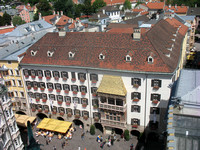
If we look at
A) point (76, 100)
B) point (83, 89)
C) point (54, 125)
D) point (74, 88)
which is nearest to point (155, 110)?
point (83, 89)

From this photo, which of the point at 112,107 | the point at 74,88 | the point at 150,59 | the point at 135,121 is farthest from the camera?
the point at 74,88

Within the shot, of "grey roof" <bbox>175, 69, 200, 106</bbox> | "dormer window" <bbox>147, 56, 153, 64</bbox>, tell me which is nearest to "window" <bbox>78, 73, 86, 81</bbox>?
"dormer window" <bbox>147, 56, 153, 64</bbox>

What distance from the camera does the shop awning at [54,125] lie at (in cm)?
5012

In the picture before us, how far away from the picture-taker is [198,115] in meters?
22.6

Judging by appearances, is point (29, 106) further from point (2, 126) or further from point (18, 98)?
point (2, 126)

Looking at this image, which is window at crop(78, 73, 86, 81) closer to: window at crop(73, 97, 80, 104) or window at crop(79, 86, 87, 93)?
window at crop(79, 86, 87, 93)

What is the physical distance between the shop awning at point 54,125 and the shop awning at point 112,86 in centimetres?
1287

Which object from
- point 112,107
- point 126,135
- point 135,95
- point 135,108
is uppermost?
point 135,95

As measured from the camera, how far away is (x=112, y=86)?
4391 cm

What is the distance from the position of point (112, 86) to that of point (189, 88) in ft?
61.6

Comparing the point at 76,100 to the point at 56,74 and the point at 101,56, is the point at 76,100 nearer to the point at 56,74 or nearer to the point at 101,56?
the point at 56,74

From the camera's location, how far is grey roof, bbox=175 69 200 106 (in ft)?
81.4

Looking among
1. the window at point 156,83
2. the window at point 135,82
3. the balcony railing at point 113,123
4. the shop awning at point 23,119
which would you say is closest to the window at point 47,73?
the shop awning at point 23,119

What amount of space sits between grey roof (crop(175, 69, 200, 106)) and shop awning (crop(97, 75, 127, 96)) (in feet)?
45.9
